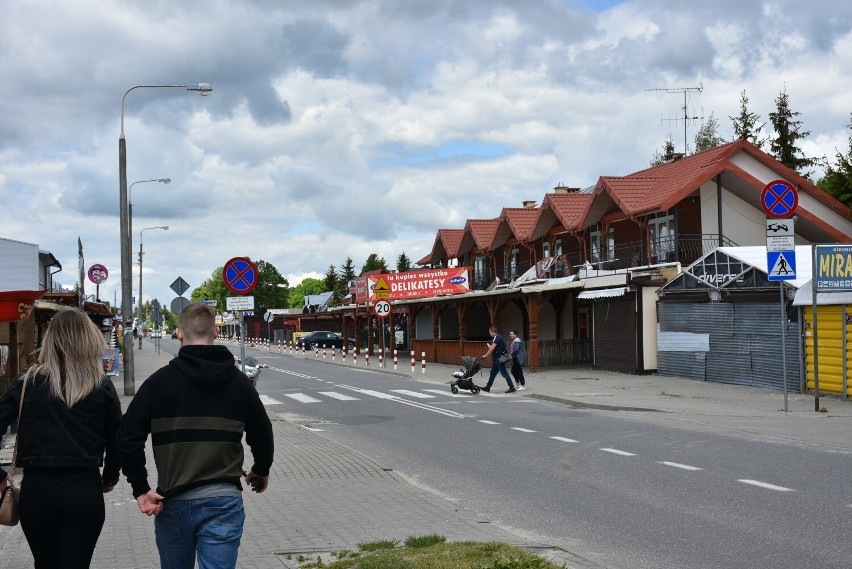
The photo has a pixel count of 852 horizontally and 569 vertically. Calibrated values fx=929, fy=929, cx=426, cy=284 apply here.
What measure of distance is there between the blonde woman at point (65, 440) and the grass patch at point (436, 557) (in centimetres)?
203

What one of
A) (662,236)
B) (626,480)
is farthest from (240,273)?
(662,236)

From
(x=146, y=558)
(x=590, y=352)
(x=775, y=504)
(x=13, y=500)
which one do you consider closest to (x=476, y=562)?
(x=146, y=558)

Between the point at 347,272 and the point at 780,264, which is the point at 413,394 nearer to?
the point at 780,264

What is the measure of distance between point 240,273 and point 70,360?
10903 millimetres

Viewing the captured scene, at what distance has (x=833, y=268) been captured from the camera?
18.7m

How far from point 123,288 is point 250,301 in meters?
11.7

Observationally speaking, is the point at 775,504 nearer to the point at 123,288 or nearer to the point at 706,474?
the point at 706,474

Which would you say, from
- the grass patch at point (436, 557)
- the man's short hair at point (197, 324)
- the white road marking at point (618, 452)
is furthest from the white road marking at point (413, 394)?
the man's short hair at point (197, 324)

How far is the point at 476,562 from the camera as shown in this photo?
6.11 m

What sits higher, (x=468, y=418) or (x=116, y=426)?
(x=116, y=426)

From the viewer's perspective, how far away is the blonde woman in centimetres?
440

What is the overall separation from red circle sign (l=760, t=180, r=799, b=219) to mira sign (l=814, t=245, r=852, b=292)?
1626mm

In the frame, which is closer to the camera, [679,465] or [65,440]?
[65,440]

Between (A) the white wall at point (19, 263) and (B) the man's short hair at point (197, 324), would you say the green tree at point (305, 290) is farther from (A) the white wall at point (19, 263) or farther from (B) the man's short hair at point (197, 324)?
(B) the man's short hair at point (197, 324)
